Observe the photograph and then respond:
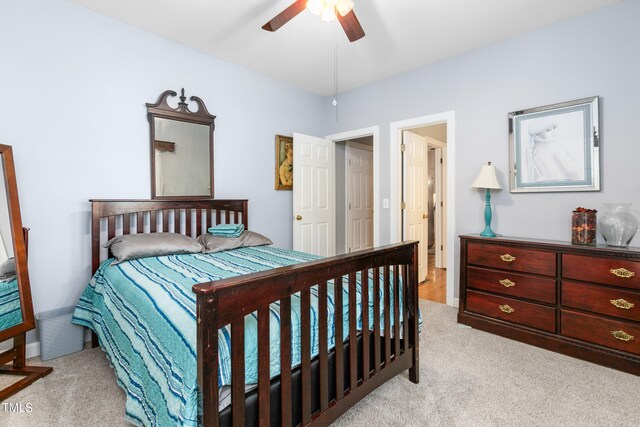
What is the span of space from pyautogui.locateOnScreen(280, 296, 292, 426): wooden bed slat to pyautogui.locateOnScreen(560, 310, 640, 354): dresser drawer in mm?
2248

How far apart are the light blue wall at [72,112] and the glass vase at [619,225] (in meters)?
3.69

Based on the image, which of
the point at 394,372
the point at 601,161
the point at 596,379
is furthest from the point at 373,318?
the point at 601,161

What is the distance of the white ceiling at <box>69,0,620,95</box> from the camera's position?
2420mm

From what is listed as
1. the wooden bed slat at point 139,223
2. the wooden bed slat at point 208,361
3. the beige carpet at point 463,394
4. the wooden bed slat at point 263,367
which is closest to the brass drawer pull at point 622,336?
the beige carpet at point 463,394

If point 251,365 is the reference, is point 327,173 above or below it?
above

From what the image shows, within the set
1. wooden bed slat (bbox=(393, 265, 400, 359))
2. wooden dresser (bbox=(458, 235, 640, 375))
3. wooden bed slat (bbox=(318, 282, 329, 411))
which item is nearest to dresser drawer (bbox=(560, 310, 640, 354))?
wooden dresser (bbox=(458, 235, 640, 375))

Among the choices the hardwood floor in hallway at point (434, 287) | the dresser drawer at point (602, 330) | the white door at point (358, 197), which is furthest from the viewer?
the white door at point (358, 197)

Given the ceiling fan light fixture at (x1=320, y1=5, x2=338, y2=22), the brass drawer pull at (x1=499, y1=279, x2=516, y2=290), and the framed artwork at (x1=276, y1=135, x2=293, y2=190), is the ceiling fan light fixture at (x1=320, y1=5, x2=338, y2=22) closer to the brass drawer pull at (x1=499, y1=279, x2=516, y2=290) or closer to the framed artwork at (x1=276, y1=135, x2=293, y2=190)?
the framed artwork at (x1=276, y1=135, x2=293, y2=190)

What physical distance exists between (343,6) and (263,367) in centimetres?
195

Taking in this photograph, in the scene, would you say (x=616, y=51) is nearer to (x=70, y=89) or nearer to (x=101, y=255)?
(x=70, y=89)

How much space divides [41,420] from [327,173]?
138 inches

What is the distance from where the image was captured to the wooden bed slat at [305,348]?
1271mm

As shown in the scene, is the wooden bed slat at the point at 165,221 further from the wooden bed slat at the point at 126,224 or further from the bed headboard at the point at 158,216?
the wooden bed slat at the point at 126,224

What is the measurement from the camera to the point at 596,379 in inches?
78.6
